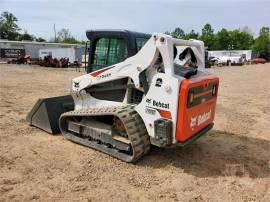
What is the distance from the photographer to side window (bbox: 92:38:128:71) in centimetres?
517

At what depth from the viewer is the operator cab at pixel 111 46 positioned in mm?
5035

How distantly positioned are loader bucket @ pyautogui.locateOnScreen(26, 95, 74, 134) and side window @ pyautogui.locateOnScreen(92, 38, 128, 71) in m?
1.39

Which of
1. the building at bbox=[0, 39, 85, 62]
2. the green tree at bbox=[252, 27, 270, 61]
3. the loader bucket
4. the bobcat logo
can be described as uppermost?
the green tree at bbox=[252, 27, 270, 61]

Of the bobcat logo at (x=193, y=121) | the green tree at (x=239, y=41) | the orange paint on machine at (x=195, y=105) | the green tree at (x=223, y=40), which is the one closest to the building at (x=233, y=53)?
the green tree at (x=223, y=40)

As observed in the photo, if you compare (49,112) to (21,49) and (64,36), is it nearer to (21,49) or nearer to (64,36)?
(21,49)

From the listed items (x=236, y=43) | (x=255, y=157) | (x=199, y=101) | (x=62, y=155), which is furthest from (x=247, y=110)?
(x=236, y=43)

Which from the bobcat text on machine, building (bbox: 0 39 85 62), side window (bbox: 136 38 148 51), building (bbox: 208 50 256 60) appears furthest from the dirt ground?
building (bbox: 208 50 256 60)

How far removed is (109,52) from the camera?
5438 mm

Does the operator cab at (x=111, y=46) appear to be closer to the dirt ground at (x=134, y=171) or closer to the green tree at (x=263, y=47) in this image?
the dirt ground at (x=134, y=171)

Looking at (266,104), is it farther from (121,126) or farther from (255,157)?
(121,126)

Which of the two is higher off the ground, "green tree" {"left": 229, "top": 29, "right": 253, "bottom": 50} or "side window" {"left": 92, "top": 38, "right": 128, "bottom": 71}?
"green tree" {"left": 229, "top": 29, "right": 253, "bottom": 50}

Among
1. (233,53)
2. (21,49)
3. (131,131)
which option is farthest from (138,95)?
(233,53)

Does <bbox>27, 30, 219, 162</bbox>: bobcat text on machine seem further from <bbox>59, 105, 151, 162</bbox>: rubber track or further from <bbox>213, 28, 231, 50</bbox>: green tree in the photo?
<bbox>213, 28, 231, 50</bbox>: green tree

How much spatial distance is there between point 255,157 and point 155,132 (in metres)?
2.15
